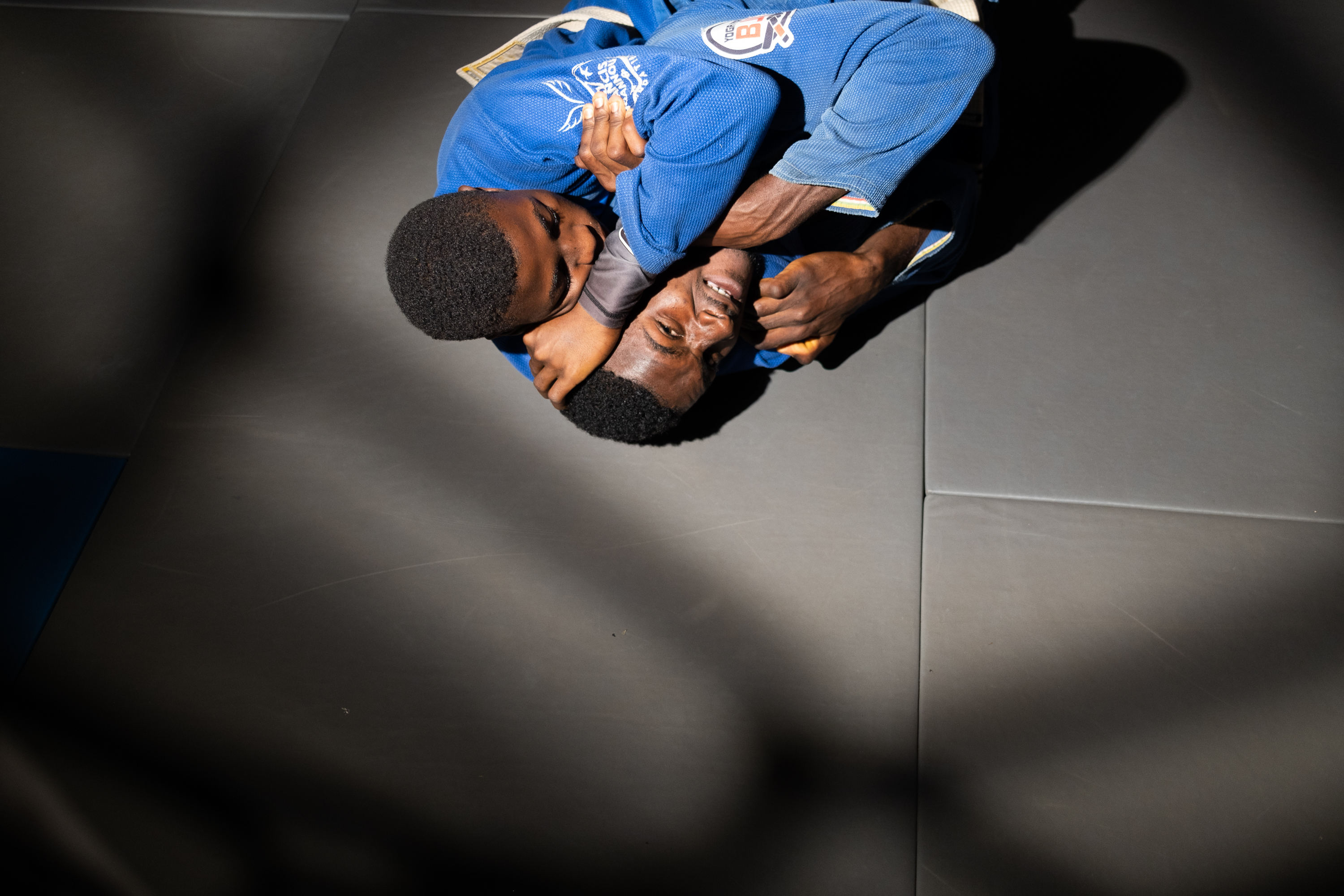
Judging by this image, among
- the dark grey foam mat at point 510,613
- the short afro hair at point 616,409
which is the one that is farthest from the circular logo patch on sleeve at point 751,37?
the dark grey foam mat at point 510,613

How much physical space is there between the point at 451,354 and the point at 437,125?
0.91 metres

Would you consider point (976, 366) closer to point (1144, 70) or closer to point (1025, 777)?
point (1025, 777)

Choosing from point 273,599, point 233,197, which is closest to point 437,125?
point 233,197

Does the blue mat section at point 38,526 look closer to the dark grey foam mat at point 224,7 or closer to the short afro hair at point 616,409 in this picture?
the short afro hair at point 616,409

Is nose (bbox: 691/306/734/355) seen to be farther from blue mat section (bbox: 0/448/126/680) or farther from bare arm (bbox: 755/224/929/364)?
blue mat section (bbox: 0/448/126/680)

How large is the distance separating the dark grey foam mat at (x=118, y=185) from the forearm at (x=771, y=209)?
5.86 feet

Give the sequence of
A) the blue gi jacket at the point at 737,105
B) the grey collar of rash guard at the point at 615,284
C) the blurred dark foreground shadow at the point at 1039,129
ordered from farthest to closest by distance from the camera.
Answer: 1. the blurred dark foreground shadow at the point at 1039,129
2. the grey collar of rash guard at the point at 615,284
3. the blue gi jacket at the point at 737,105

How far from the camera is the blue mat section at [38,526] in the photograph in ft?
7.02

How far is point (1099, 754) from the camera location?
6.02ft

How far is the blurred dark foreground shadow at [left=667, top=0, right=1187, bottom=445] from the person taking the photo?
2.30m

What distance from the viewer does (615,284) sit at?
66.4 inches

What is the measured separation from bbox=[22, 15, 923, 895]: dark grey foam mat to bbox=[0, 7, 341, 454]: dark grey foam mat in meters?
0.22

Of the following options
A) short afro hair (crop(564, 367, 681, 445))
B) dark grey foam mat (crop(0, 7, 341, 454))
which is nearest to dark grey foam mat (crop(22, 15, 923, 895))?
dark grey foam mat (crop(0, 7, 341, 454))

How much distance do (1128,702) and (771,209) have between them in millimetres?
1380
